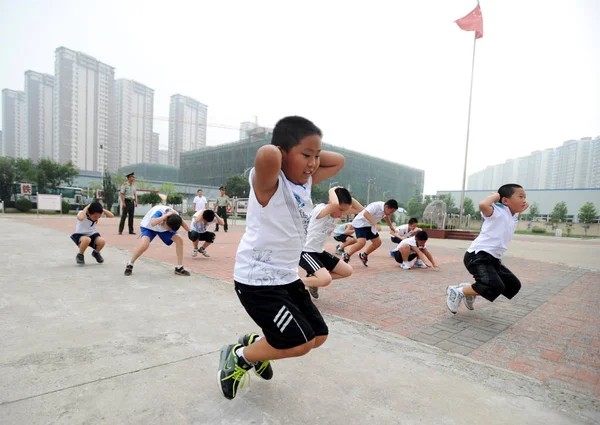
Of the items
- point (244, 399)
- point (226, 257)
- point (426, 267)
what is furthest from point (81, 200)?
point (244, 399)

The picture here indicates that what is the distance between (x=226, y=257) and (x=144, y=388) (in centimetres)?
510

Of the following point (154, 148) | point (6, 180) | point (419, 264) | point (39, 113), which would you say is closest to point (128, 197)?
point (419, 264)

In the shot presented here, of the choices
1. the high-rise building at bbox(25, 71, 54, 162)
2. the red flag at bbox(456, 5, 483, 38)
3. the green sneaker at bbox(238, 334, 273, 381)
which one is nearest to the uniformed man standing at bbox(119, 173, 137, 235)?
the green sneaker at bbox(238, 334, 273, 381)

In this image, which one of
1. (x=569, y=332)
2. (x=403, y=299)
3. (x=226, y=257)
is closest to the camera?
(x=569, y=332)

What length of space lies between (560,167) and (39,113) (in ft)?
360

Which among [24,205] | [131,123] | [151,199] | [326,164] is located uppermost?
[131,123]

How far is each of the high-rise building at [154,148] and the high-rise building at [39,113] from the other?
2441 cm

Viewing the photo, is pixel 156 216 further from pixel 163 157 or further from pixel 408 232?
pixel 163 157

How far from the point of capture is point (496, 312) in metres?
3.94

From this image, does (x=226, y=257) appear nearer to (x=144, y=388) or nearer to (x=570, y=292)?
(x=144, y=388)

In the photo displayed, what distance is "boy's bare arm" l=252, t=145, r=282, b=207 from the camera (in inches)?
57.2

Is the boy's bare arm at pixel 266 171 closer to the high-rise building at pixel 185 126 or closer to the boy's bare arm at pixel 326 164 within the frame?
the boy's bare arm at pixel 326 164

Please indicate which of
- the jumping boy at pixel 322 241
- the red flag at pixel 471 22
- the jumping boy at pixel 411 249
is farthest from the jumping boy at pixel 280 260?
the red flag at pixel 471 22

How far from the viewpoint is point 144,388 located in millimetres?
1869
